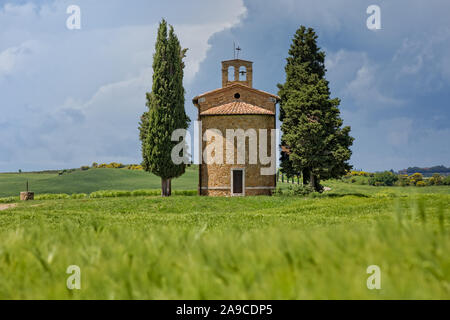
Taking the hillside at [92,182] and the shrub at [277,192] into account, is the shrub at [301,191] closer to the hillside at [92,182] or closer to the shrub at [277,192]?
the shrub at [277,192]

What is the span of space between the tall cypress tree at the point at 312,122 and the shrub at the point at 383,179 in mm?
12427

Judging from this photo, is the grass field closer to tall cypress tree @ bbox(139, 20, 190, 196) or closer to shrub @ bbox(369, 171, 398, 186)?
tall cypress tree @ bbox(139, 20, 190, 196)

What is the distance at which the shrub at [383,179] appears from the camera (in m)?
36.7

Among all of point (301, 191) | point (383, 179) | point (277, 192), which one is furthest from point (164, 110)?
point (383, 179)

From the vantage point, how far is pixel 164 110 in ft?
90.9

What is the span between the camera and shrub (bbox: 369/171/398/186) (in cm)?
3669

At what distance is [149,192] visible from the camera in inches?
1226

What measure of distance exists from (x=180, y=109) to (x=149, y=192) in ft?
24.7

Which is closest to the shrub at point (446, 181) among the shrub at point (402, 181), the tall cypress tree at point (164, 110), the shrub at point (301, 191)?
the shrub at point (402, 181)

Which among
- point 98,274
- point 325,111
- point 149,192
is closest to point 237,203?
point 325,111

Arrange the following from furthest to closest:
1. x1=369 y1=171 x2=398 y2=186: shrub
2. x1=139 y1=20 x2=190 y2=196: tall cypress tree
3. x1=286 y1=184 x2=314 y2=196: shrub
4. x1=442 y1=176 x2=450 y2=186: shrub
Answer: x1=369 y1=171 x2=398 y2=186: shrub < x1=442 y1=176 x2=450 y2=186: shrub < x1=139 y1=20 x2=190 y2=196: tall cypress tree < x1=286 y1=184 x2=314 y2=196: shrub

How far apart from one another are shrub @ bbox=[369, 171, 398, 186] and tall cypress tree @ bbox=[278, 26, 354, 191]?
1243cm

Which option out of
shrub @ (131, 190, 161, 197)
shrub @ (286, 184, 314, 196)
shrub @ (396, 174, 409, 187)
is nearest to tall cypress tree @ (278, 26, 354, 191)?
shrub @ (286, 184, 314, 196)
